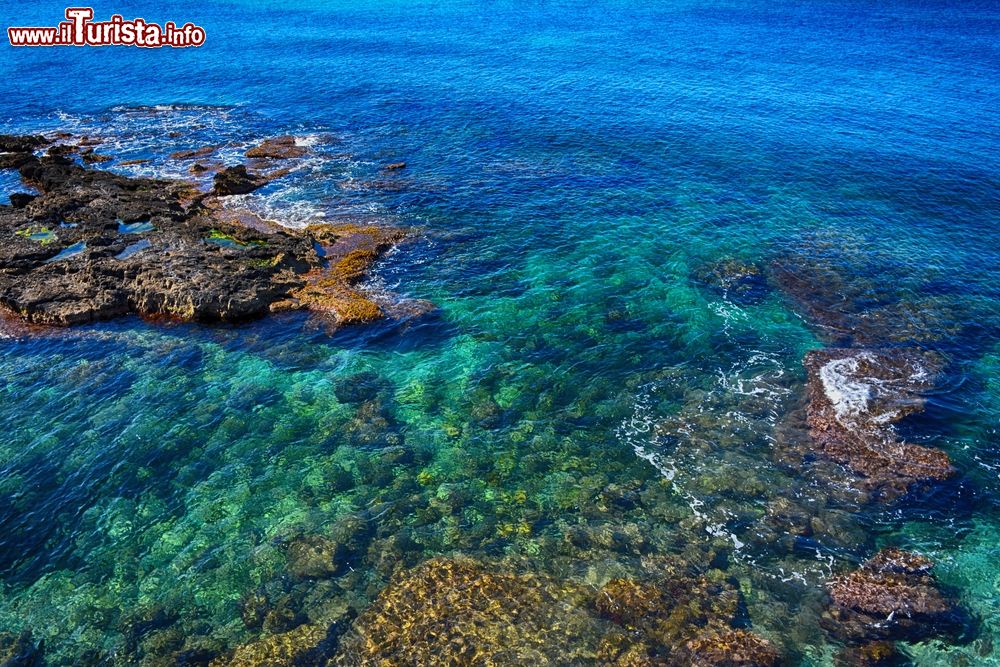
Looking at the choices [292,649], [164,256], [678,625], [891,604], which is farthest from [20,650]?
[891,604]

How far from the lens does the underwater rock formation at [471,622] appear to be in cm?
2130

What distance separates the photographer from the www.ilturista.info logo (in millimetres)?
117000

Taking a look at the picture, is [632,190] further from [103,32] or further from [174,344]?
[103,32]

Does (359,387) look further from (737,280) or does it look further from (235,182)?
(235,182)

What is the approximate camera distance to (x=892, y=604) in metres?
23.1

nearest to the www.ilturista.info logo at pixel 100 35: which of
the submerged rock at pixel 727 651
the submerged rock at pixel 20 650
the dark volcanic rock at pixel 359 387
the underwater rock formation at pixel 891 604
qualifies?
the dark volcanic rock at pixel 359 387

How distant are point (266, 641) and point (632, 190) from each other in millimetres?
50138

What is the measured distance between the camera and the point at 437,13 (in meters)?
148

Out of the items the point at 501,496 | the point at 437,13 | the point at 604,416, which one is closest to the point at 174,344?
the point at 501,496

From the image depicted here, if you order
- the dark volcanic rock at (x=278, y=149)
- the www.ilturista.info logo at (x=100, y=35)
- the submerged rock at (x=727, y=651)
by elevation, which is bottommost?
the submerged rock at (x=727, y=651)

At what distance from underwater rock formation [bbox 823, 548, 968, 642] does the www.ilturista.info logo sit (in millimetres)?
137754

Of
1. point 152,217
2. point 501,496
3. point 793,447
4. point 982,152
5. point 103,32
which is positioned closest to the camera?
point 501,496

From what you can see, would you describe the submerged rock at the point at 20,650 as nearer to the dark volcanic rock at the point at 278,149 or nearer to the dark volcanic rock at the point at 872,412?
the dark volcanic rock at the point at 872,412

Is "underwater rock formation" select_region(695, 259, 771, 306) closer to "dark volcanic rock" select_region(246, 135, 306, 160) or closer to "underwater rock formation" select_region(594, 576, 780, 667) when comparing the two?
"underwater rock formation" select_region(594, 576, 780, 667)
